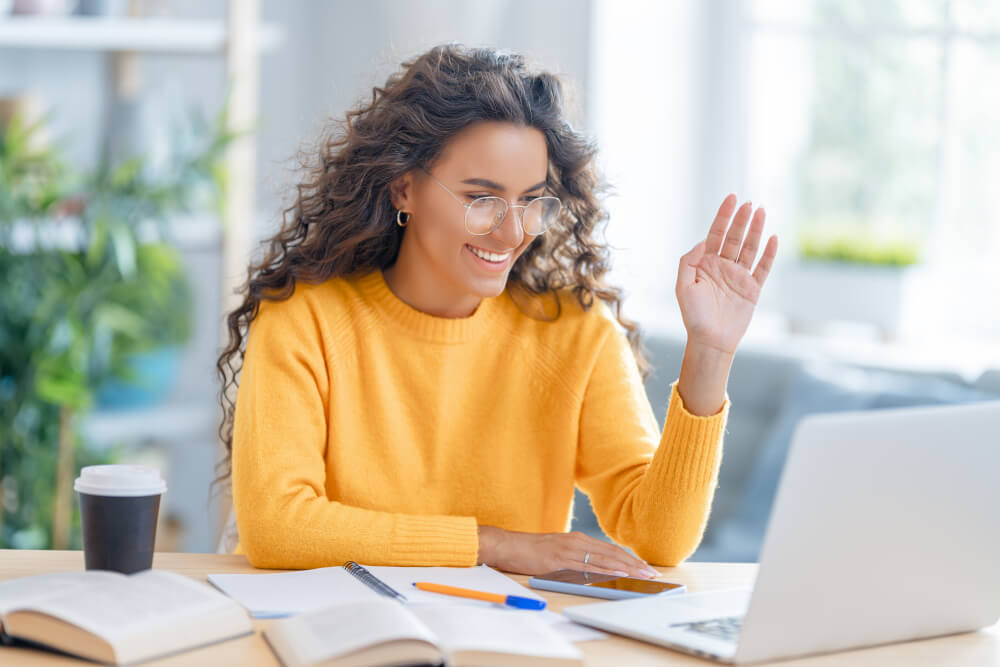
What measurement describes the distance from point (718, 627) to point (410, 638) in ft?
1.04

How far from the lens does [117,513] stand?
45.8 inches

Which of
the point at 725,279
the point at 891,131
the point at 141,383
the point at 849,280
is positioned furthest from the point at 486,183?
the point at 891,131

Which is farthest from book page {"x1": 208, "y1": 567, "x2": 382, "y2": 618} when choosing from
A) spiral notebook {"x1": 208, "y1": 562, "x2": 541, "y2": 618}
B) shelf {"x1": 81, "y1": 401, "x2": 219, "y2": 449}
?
shelf {"x1": 81, "y1": 401, "x2": 219, "y2": 449}

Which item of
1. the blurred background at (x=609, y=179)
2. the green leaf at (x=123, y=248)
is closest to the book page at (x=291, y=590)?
the blurred background at (x=609, y=179)

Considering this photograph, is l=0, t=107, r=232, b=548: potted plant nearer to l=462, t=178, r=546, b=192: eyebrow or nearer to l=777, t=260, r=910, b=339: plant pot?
l=462, t=178, r=546, b=192: eyebrow

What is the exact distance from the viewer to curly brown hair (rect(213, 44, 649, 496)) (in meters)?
1.56

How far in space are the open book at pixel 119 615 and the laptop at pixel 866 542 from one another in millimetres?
339

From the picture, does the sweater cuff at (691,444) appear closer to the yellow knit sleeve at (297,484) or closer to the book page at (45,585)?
the yellow knit sleeve at (297,484)

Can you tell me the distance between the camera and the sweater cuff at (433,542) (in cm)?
133

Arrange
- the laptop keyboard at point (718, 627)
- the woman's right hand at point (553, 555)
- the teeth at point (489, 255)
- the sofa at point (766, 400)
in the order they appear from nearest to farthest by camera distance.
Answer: the laptop keyboard at point (718, 627) < the woman's right hand at point (553, 555) < the teeth at point (489, 255) < the sofa at point (766, 400)

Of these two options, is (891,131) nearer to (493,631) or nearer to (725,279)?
(725,279)

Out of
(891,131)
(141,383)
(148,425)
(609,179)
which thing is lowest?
(148,425)

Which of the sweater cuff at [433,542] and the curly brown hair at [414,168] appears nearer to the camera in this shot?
the sweater cuff at [433,542]

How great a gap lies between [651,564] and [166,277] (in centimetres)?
191
